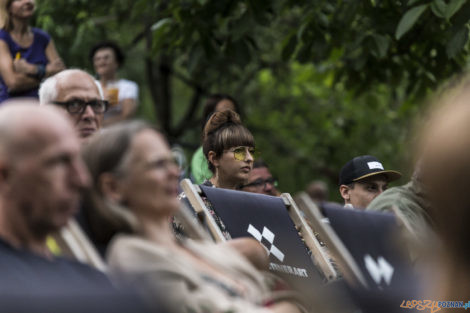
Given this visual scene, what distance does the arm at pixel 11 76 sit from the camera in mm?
5969

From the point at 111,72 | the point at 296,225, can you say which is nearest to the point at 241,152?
the point at 296,225

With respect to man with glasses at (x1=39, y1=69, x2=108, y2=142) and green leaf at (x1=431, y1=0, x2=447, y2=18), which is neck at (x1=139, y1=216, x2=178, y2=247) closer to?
man with glasses at (x1=39, y1=69, x2=108, y2=142)

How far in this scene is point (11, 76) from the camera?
19.6 feet

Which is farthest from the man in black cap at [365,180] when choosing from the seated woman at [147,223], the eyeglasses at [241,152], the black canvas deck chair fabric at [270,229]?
the seated woman at [147,223]

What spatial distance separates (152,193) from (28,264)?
0.46 meters

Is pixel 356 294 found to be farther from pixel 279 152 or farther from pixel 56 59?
→ pixel 279 152

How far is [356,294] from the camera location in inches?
138

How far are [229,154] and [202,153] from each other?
92 cm

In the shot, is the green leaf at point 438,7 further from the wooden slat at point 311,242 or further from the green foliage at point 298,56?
the wooden slat at point 311,242

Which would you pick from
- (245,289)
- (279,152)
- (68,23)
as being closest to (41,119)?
(245,289)

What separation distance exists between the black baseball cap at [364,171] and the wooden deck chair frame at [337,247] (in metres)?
2.64

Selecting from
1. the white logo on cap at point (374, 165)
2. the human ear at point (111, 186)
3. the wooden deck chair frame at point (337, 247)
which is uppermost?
the white logo on cap at point (374, 165)

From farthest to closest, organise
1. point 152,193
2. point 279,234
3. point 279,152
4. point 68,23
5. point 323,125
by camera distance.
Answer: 1. point 279,152
2. point 323,125
3. point 68,23
4. point 279,234
5. point 152,193

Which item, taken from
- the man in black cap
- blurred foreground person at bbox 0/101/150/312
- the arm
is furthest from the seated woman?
the man in black cap
